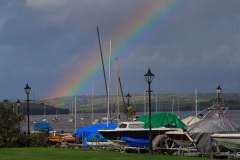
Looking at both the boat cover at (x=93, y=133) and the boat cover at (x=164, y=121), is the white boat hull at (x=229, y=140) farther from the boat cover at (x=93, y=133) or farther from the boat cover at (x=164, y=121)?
the boat cover at (x=93, y=133)

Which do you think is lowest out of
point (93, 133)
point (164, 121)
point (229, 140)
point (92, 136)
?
point (92, 136)

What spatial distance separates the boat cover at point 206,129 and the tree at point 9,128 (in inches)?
569

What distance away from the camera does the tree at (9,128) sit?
139 feet

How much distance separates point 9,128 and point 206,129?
1618 centimetres

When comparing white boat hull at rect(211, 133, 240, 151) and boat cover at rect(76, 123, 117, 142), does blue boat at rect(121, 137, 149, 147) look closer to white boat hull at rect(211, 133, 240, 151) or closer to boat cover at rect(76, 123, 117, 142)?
white boat hull at rect(211, 133, 240, 151)

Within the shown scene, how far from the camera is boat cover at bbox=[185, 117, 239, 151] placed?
3409 cm

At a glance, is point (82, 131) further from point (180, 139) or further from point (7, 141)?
point (180, 139)

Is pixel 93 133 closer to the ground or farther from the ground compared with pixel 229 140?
closer to the ground

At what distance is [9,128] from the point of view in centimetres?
4309

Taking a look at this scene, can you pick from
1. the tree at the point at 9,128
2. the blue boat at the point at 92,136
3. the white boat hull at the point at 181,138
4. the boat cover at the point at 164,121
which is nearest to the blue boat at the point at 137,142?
the white boat hull at the point at 181,138

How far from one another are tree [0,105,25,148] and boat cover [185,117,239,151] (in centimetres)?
1446

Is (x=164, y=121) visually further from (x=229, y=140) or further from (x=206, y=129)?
(x=229, y=140)

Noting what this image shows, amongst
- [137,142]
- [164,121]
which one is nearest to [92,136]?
[164,121]

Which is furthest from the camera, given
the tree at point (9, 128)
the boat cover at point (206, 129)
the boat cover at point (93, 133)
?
the boat cover at point (93, 133)
